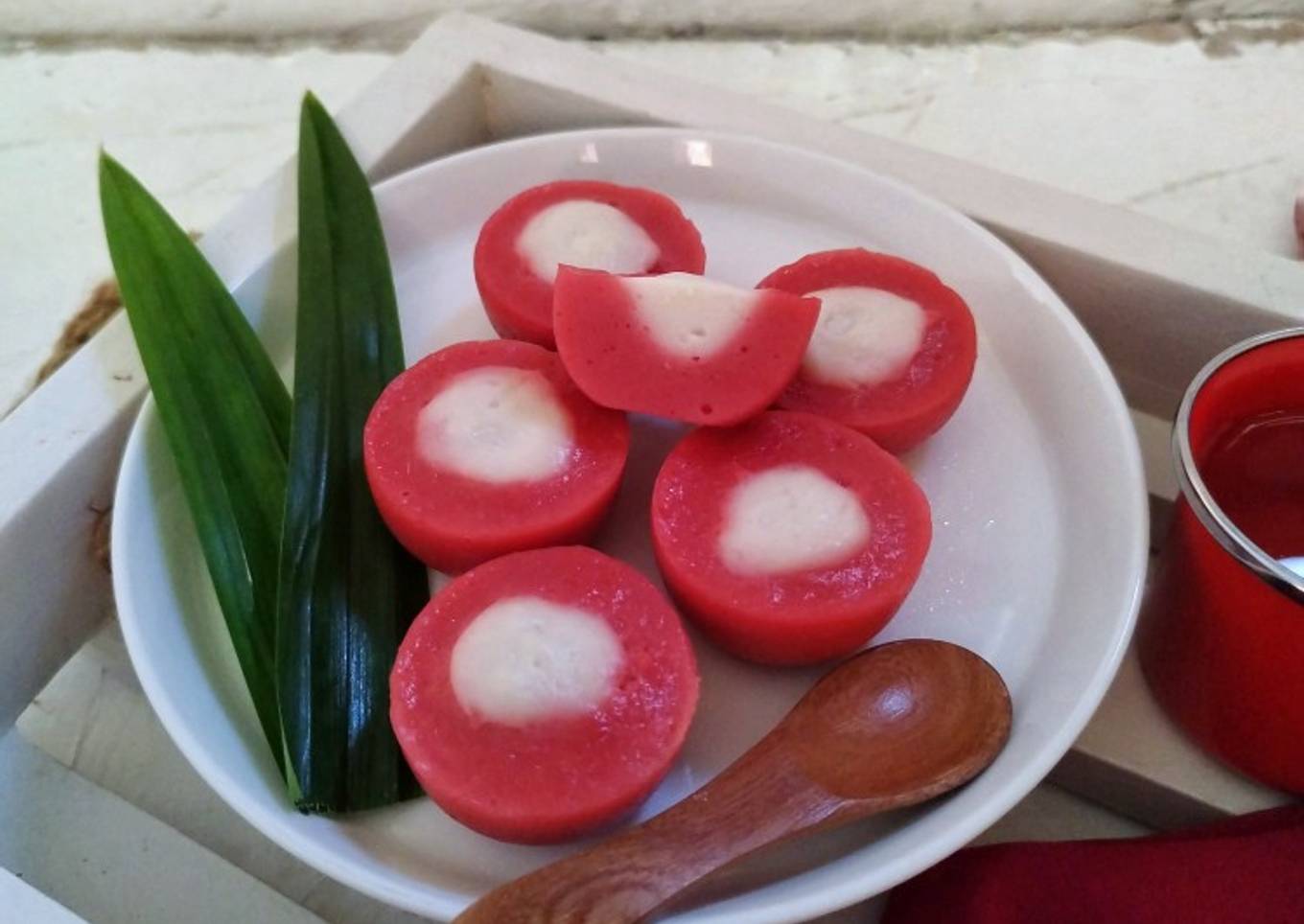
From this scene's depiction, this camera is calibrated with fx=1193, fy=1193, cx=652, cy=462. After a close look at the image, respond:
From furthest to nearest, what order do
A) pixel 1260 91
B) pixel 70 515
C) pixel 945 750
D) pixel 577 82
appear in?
pixel 1260 91
pixel 577 82
pixel 70 515
pixel 945 750

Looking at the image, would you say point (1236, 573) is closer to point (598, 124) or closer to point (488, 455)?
point (488, 455)

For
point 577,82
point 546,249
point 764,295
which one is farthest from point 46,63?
point 764,295

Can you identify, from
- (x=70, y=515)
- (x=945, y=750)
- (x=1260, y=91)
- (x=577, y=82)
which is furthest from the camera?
(x=1260, y=91)

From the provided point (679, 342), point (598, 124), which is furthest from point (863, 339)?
point (598, 124)

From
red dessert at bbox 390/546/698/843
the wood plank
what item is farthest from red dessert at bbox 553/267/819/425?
the wood plank

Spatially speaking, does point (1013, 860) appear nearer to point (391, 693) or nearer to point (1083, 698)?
point (1083, 698)

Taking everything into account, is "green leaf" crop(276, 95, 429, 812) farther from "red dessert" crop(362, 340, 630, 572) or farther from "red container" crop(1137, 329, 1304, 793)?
"red container" crop(1137, 329, 1304, 793)
